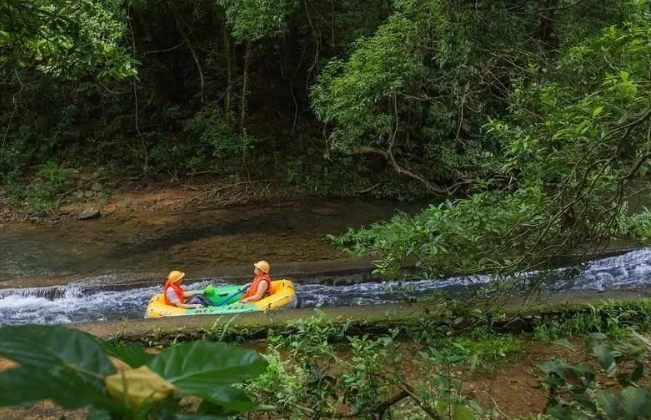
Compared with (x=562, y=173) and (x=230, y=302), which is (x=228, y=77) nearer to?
(x=230, y=302)

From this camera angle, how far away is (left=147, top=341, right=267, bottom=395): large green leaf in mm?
660

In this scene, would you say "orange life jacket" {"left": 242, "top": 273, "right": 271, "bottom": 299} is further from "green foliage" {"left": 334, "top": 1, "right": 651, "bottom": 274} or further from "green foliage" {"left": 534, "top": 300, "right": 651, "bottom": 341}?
"green foliage" {"left": 334, "top": 1, "right": 651, "bottom": 274}

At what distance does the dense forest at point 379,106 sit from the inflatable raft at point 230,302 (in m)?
1.35

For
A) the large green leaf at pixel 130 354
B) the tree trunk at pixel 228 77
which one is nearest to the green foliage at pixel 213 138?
the tree trunk at pixel 228 77

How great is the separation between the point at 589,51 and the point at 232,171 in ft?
36.2

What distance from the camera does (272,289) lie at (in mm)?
7266

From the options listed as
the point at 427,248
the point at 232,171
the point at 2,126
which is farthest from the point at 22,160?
the point at 427,248

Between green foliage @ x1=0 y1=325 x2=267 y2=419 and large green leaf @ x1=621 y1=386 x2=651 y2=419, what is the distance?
0.80 m

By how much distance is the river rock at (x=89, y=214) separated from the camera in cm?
1166

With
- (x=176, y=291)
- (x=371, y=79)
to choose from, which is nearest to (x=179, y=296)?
(x=176, y=291)

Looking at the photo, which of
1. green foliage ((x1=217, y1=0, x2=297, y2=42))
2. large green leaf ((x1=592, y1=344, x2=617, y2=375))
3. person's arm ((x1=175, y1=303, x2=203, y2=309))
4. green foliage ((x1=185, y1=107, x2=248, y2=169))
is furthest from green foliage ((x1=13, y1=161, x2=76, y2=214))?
large green leaf ((x1=592, y1=344, x2=617, y2=375))

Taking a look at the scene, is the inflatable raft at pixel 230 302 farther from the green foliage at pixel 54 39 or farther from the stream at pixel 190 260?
the green foliage at pixel 54 39

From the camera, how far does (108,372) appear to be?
2.07ft

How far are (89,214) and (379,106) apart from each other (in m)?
6.55
